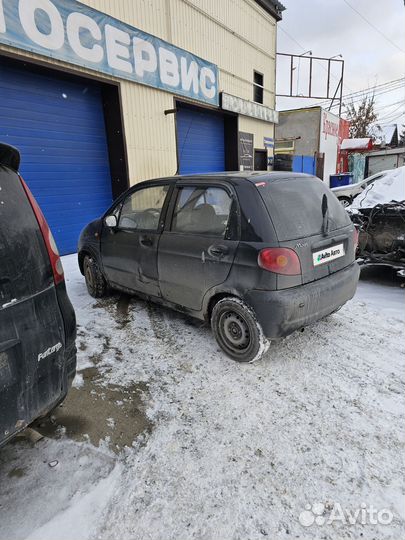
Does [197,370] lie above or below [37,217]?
below

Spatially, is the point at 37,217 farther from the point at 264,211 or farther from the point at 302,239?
the point at 302,239

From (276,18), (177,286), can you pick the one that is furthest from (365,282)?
(276,18)

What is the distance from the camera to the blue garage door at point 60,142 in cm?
639

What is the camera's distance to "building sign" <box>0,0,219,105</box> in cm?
573

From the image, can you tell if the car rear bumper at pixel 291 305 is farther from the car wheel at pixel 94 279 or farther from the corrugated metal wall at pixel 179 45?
the corrugated metal wall at pixel 179 45

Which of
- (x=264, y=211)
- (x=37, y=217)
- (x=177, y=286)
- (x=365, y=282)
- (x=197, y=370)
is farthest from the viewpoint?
(x=365, y=282)

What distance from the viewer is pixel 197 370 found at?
3018mm

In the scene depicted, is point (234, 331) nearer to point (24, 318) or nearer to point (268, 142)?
point (24, 318)

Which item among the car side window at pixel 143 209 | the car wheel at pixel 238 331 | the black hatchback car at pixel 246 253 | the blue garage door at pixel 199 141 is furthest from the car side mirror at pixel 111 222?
the blue garage door at pixel 199 141

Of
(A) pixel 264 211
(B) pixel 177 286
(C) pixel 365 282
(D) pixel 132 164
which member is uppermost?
(D) pixel 132 164

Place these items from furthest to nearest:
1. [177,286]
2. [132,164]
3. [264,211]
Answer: [132,164] → [177,286] → [264,211]

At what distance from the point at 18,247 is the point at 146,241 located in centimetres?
207

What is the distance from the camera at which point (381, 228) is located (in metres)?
5.15

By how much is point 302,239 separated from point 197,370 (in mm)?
1483
